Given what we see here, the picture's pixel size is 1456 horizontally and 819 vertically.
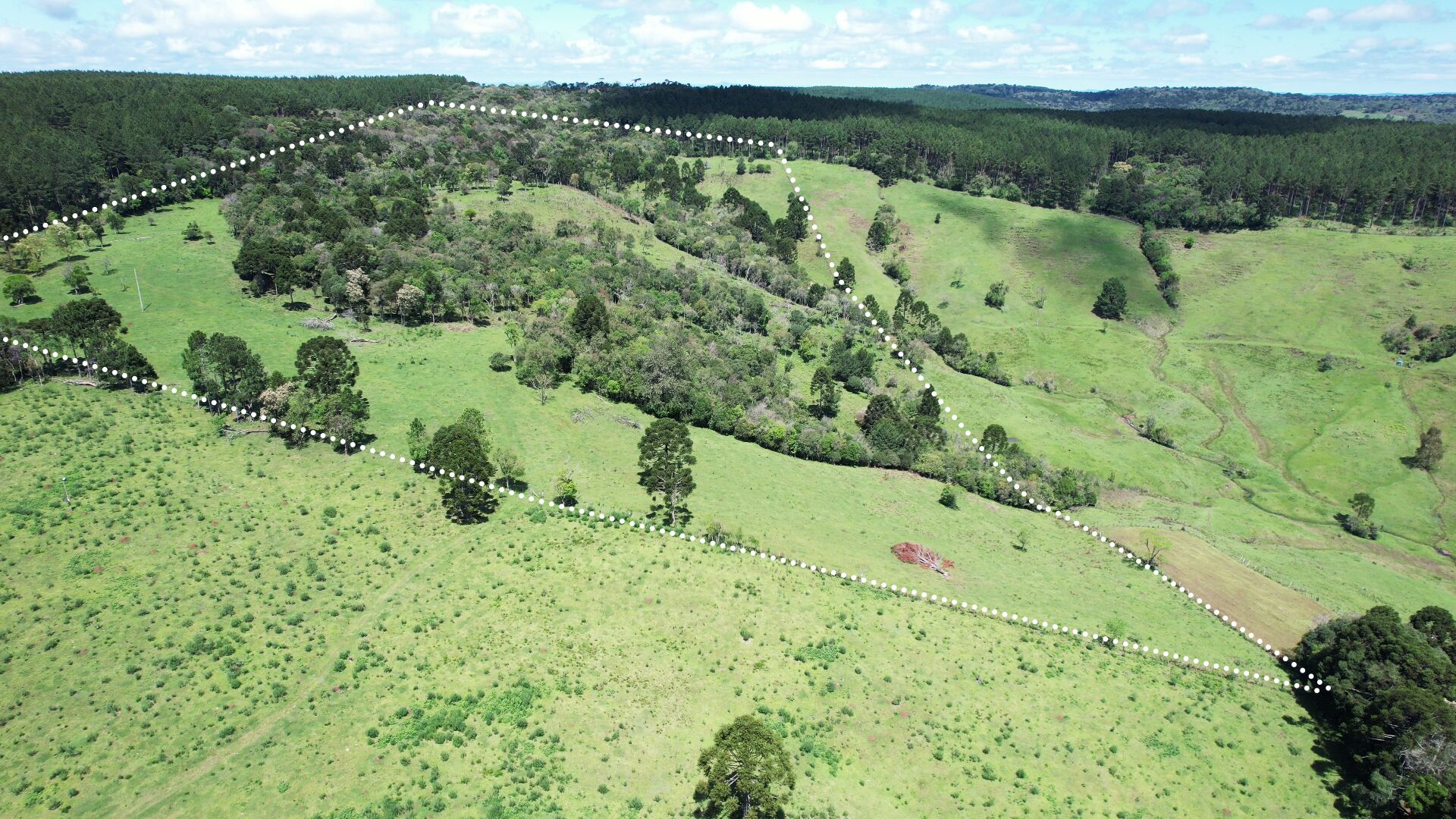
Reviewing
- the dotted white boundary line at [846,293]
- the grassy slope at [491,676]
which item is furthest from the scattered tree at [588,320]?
the grassy slope at [491,676]

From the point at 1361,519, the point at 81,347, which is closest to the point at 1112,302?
the point at 1361,519

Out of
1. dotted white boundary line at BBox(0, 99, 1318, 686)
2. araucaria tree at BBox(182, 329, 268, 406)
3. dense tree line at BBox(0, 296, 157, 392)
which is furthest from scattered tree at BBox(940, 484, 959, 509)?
dense tree line at BBox(0, 296, 157, 392)

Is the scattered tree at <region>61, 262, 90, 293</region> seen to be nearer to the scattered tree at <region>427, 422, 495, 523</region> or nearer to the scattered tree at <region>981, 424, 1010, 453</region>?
the scattered tree at <region>427, 422, 495, 523</region>

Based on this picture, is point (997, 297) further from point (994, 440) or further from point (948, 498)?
point (948, 498)

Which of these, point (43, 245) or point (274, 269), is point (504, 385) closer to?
point (274, 269)

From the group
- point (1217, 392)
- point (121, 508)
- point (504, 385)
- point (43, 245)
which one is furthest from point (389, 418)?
point (1217, 392)

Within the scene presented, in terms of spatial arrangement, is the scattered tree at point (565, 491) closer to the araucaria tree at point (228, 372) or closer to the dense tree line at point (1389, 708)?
the araucaria tree at point (228, 372)

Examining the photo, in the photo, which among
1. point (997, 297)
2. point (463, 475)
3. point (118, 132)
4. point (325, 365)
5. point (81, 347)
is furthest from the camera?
point (997, 297)
